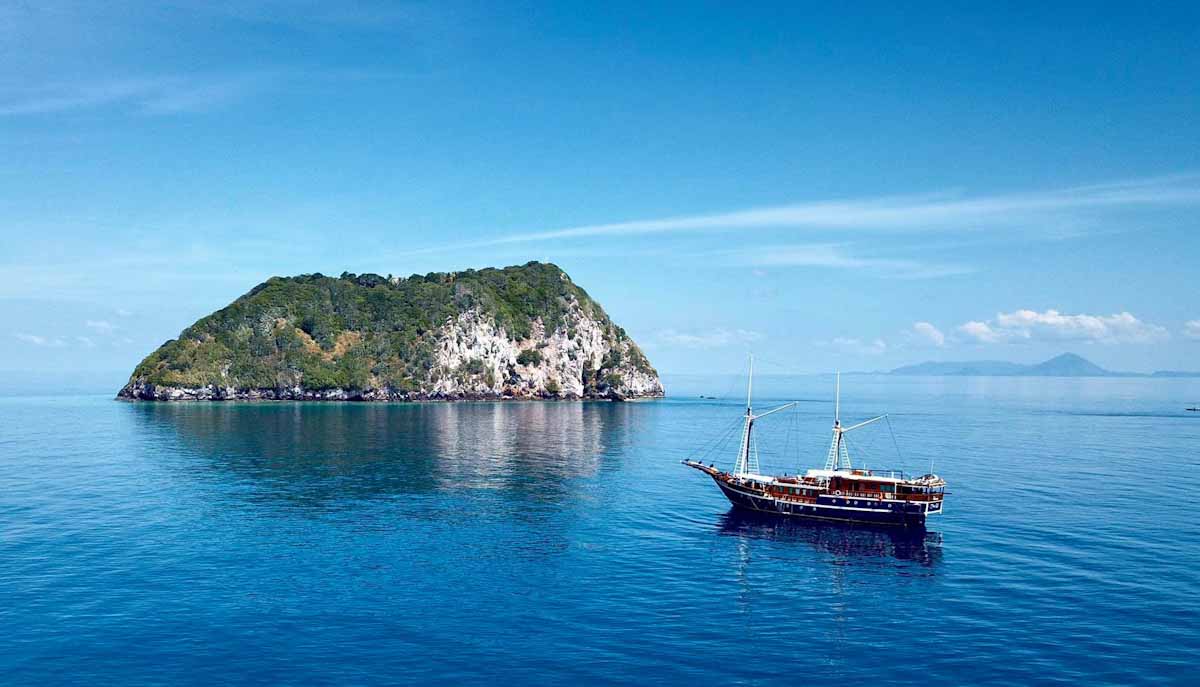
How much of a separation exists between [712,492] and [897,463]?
145 ft

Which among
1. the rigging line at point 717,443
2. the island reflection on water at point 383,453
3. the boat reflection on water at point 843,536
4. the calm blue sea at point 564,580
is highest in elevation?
the island reflection on water at point 383,453

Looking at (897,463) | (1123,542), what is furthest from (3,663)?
(897,463)

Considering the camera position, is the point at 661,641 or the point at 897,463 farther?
the point at 897,463

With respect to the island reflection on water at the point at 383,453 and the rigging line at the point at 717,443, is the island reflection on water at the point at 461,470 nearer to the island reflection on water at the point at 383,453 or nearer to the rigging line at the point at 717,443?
the island reflection on water at the point at 383,453

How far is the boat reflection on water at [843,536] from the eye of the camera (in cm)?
7038

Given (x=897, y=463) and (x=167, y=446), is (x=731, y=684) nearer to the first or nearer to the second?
(x=897, y=463)

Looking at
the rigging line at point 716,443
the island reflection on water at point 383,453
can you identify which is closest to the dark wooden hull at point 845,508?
the island reflection on water at point 383,453

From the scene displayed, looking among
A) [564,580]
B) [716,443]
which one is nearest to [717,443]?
[716,443]

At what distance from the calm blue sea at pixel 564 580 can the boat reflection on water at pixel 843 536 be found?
1.67 ft

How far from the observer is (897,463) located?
12556 centimetres

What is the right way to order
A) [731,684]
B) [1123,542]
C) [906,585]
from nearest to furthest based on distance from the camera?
[731,684] < [906,585] < [1123,542]

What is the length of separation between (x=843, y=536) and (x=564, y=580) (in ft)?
113

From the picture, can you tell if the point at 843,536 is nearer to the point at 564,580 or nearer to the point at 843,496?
the point at 843,496

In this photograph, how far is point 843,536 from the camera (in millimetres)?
77875
